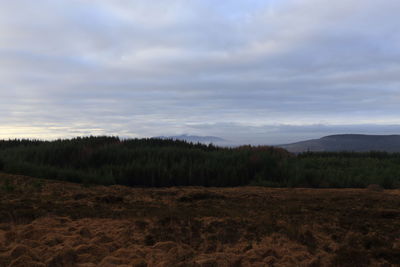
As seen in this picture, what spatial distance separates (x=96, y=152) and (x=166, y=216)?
938 cm

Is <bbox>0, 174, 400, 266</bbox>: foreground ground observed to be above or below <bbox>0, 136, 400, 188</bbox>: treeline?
below

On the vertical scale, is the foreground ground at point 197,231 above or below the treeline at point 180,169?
below

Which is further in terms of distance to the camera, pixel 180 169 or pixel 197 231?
pixel 180 169

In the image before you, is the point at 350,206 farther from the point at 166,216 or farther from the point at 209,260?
the point at 209,260

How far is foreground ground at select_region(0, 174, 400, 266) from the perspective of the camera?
367 centimetres

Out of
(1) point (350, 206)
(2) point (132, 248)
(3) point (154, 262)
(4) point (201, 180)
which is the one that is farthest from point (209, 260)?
(4) point (201, 180)

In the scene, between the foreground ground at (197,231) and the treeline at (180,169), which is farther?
the treeline at (180,169)

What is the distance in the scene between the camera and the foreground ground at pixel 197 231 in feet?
12.0

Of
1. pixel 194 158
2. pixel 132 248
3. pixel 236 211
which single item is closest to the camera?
pixel 132 248

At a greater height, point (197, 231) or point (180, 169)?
point (180, 169)

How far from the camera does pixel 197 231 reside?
15.2ft

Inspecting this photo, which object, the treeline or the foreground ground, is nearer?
the foreground ground

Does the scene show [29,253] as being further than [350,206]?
No

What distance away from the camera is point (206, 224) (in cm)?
493
